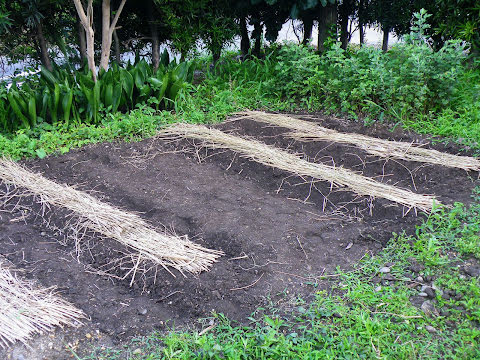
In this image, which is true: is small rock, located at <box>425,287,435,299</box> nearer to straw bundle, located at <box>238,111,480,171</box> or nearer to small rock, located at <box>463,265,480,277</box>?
small rock, located at <box>463,265,480,277</box>

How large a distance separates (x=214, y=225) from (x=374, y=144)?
171cm

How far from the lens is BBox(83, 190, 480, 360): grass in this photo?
1851mm

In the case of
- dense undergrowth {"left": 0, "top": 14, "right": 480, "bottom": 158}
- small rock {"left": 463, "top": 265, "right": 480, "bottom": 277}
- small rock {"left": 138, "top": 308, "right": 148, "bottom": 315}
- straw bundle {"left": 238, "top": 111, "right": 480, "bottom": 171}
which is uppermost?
dense undergrowth {"left": 0, "top": 14, "right": 480, "bottom": 158}

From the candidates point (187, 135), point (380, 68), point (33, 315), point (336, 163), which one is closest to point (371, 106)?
point (380, 68)

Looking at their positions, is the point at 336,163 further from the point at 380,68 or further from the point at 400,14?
the point at 400,14

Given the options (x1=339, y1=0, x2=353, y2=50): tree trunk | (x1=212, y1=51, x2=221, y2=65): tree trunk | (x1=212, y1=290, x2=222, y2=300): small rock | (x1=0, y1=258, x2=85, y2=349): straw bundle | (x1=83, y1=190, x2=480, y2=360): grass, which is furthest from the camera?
(x1=339, y1=0, x2=353, y2=50): tree trunk

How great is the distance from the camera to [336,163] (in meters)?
3.62

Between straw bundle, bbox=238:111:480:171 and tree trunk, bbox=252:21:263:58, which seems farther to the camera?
tree trunk, bbox=252:21:263:58

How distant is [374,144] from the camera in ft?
12.3

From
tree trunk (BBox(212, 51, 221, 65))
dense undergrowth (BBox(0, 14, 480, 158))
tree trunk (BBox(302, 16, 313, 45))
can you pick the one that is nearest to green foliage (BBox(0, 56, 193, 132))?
dense undergrowth (BBox(0, 14, 480, 158))

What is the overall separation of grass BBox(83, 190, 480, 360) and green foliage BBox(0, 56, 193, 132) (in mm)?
2905

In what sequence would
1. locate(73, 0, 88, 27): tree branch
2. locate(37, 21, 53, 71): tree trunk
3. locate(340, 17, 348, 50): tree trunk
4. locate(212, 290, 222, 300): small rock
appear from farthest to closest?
locate(340, 17, 348, 50): tree trunk → locate(37, 21, 53, 71): tree trunk → locate(73, 0, 88, 27): tree branch → locate(212, 290, 222, 300): small rock

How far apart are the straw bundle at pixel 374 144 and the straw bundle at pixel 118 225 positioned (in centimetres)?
175

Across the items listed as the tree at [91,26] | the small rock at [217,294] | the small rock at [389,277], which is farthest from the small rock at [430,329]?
the tree at [91,26]
